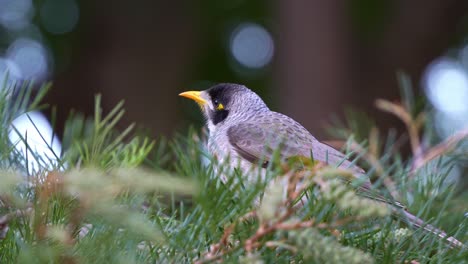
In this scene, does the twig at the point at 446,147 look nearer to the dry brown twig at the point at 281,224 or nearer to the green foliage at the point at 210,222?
the green foliage at the point at 210,222

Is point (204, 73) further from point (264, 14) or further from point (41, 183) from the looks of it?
point (41, 183)

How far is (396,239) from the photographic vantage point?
1482mm

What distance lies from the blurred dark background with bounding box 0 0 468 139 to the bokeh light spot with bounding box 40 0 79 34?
11 millimetres

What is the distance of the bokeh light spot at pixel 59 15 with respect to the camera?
22.6 ft

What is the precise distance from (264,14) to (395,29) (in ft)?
4.76

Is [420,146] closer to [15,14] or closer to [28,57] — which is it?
[28,57]

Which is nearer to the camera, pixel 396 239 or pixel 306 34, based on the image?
pixel 396 239

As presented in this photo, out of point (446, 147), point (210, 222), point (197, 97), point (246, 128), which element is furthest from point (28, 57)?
point (210, 222)

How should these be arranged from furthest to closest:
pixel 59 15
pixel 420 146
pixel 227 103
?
pixel 59 15 → pixel 227 103 → pixel 420 146

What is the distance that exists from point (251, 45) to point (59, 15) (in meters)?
2.02

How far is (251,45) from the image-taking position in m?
7.65

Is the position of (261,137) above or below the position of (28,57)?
below

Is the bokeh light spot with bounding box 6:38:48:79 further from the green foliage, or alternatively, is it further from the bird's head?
the green foliage

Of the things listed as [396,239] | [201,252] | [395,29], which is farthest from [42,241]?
[395,29]
